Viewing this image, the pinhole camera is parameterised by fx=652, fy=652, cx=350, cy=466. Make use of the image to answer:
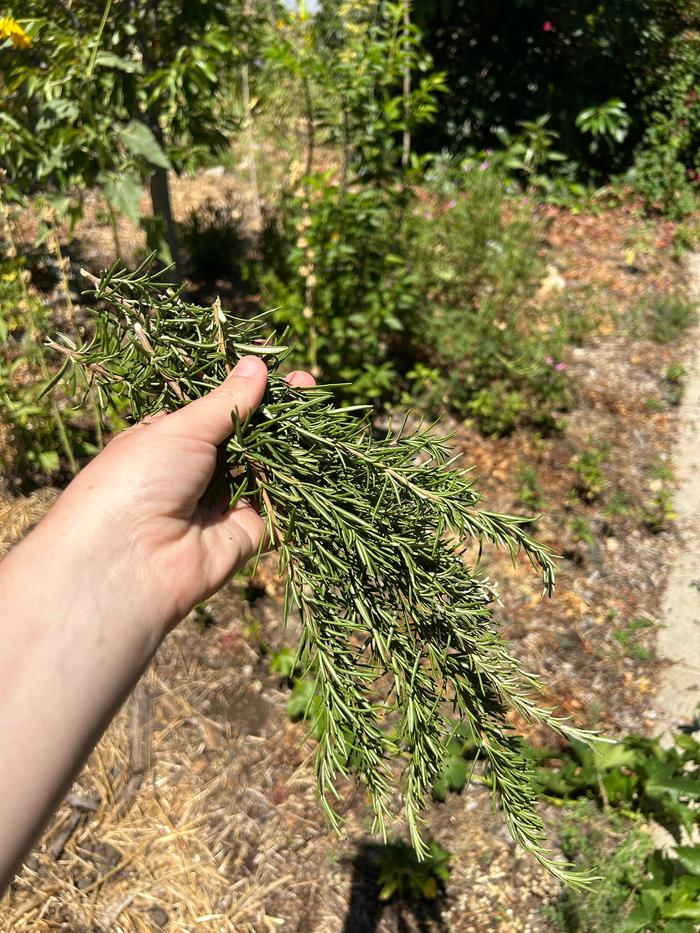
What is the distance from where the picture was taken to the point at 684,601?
3369 millimetres

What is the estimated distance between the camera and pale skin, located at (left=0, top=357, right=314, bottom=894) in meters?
1.01

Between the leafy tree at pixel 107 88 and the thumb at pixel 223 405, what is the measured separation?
78.6 inches

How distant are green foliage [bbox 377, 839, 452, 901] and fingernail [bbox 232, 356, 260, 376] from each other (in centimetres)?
175

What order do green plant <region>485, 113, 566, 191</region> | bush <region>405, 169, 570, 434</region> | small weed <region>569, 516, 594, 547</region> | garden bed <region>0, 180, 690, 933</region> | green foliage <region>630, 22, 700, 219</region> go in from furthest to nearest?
green foliage <region>630, 22, 700, 219</region>, green plant <region>485, 113, 566, 191</region>, bush <region>405, 169, 570, 434</region>, small weed <region>569, 516, 594, 547</region>, garden bed <region>0, 180, 690, 933</region>

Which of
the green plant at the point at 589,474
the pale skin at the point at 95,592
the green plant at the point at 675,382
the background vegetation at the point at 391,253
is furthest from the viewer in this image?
the green plant at the point at 675,382

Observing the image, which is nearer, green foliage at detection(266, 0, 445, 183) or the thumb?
the thumb

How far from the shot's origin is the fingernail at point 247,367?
1.16 meters

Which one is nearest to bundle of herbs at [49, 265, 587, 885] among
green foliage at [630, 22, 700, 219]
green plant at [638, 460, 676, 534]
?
green plant at [638, 460, 676, 534]

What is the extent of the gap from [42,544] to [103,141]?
2.43 meters

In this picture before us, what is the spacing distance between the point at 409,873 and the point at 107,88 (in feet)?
11.8

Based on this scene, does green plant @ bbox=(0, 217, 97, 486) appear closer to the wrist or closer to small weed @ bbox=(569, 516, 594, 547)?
the wrist

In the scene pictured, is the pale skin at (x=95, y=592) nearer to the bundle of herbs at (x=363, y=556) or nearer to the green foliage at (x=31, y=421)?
the bundle of herbs at (x=363, y=556)

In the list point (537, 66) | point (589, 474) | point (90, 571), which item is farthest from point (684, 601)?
point (537, 66)

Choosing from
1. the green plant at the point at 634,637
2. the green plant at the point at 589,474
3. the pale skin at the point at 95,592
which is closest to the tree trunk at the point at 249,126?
the green plant at the point at 589,474
